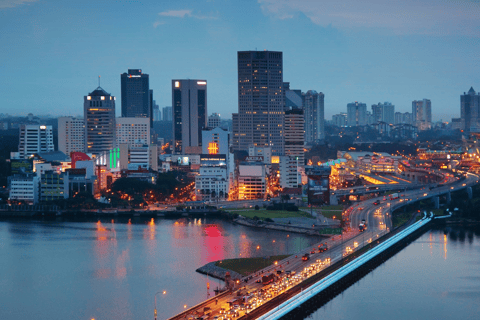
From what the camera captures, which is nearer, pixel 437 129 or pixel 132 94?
pixel 132 94

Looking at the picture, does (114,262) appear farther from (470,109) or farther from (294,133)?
(470,109)

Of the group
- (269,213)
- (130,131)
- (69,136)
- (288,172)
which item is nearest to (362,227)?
(269,213)

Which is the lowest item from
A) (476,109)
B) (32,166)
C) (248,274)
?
(248,274)

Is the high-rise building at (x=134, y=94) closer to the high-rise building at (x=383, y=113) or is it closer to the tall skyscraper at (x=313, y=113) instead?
the tall skyscraper at (x=313, y=113)

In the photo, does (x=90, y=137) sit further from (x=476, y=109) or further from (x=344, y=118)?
(x=344, y=118)

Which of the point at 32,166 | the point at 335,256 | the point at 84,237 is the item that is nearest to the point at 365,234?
the point at 335,256

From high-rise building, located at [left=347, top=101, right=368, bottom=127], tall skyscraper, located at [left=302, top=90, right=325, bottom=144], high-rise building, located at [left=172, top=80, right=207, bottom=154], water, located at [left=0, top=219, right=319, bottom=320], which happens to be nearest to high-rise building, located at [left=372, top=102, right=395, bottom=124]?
high-rise building, located at [left=347, top=101, right=368, bottom=127]
